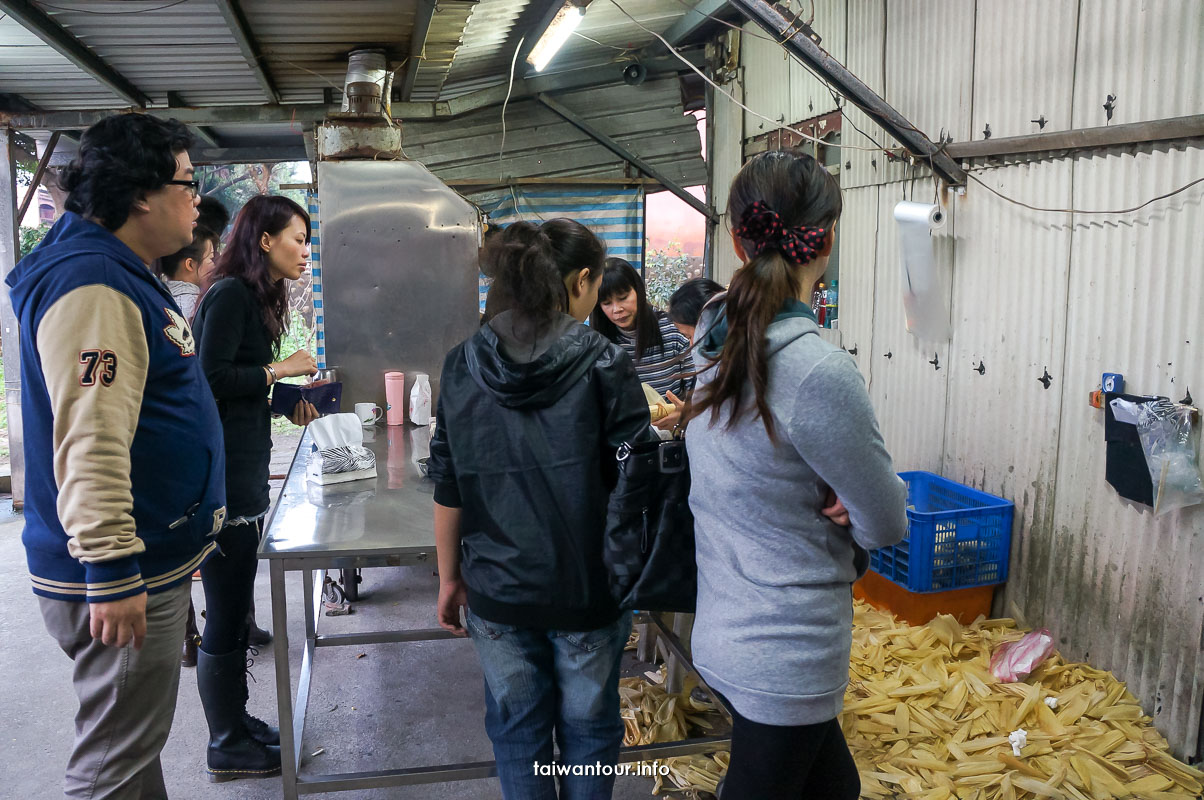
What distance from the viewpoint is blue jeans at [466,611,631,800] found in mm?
1913

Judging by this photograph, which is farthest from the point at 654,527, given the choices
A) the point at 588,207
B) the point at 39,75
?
the point at 588,207

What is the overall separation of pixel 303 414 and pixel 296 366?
263 mm

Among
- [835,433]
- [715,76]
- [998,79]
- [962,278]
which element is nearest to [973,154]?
[998,79]

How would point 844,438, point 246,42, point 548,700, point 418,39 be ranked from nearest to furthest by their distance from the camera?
point 844,438
point 548,700
point 418,39
point 246,42

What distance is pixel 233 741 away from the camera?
9.64ft

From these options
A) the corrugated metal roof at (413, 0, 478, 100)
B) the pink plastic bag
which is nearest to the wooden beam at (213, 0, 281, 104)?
the corrugated metal roof at (413, 0, 478, 100)

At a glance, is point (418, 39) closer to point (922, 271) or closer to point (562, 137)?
point (922, 271)

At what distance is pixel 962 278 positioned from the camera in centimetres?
393

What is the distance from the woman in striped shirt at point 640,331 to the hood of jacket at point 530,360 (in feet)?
6.09

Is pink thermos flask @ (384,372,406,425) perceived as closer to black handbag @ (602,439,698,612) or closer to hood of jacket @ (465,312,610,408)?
hood of jacket @ (465,312,610,408)

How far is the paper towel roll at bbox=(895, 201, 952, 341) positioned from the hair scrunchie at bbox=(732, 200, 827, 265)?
2.69 m

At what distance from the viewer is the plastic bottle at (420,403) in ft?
13.3

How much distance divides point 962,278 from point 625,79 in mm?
4149

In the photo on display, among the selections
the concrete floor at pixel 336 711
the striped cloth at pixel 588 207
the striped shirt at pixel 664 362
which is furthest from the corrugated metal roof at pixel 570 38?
the concrete floor at pixel 336 711
